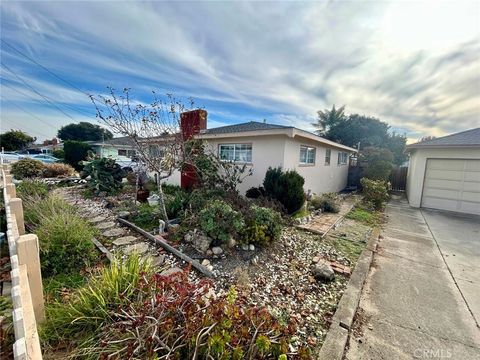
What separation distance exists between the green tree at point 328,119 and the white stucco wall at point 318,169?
45.2 ft

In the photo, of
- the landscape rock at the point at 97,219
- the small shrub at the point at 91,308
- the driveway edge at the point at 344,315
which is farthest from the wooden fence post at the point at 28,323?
the landscape rock at the point at 97,219

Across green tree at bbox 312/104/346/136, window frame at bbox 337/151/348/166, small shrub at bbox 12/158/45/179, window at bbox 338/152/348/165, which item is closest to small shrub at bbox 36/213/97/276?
small shrub at bbox 12/158/45/179

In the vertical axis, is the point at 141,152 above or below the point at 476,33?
below

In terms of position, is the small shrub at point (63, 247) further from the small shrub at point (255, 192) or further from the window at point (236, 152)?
the window at point (236, 152)

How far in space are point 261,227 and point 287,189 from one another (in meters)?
2.79

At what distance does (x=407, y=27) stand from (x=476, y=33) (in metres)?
1.95

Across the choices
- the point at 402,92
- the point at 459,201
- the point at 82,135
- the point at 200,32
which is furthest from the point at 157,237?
the point at 82,135

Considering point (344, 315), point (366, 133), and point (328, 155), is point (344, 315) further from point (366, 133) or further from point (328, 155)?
point (366, 133)

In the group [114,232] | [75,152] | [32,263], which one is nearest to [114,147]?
[75,152]

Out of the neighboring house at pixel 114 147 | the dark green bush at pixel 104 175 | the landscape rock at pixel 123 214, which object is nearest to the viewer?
the landscape rock at pixel 123 214

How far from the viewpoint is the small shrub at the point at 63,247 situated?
10.7ft

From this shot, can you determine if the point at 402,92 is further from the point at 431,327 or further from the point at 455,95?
the point at 431,327

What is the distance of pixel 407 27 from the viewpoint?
5039mm

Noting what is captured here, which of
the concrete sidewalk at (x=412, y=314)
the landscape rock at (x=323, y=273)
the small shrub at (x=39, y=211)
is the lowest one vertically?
the concrete sidewalk at (x=412, y=314)
